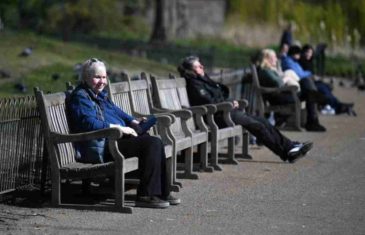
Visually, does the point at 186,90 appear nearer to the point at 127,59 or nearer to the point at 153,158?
the point at 153,158

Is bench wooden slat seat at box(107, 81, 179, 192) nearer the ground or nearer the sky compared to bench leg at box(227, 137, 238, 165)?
nearer the sky

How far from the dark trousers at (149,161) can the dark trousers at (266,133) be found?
13.1ft

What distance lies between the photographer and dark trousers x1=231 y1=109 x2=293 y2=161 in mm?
14953

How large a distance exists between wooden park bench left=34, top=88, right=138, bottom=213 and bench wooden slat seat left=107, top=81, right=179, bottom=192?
25.2 inches

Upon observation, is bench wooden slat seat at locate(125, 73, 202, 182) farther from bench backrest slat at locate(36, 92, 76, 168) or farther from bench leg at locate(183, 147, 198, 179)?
bench backrest slat at locate(36, 92, 76, 168)

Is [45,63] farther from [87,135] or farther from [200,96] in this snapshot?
[87,135]

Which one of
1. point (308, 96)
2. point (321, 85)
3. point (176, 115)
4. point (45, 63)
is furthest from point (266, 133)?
point (45, 63)

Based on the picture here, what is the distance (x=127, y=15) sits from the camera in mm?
54781

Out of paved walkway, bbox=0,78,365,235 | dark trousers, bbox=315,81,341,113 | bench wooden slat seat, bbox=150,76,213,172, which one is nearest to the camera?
paved walkway, bbox=0,78,365,235

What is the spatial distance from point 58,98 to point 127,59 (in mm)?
17871

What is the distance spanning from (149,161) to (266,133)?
13.7 feet

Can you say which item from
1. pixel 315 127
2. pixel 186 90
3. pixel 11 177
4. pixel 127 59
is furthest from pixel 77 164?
pixel 127 59

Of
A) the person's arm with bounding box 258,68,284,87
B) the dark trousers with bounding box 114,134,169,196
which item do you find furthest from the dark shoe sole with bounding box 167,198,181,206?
the person's arm with bounding box 258,68,284,87

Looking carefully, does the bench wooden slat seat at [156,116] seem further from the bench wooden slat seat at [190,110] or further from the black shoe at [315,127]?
the black shoe at [315,127]
